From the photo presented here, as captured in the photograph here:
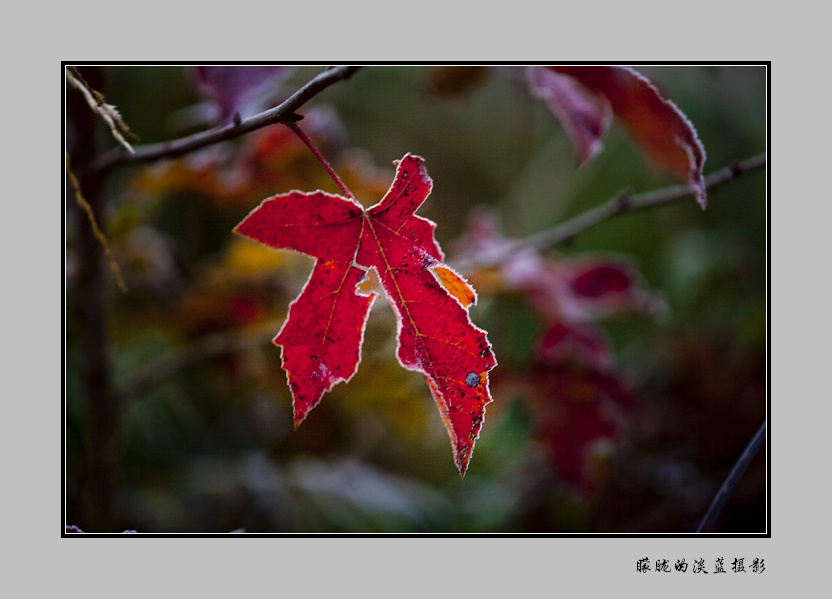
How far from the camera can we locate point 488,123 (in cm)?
125

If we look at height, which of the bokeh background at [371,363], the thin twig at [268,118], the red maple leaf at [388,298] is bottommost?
the bokeh background at [371,363]

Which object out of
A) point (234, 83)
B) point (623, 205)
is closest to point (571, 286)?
point (623, 205)

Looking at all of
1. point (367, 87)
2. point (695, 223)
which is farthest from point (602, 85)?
point (367, 87)

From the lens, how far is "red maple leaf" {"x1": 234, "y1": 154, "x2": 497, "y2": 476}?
33cm

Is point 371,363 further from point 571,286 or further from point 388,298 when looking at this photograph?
point 388,298

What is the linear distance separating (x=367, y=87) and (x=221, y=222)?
17.3 inches

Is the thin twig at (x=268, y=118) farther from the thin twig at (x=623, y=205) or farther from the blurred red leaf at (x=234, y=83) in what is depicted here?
the thin twig at (x=623, y=205)

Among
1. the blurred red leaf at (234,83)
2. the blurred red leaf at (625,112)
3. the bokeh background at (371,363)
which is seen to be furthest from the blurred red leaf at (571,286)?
the blurred red leaf at (234,83)

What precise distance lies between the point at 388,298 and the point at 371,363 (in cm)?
50

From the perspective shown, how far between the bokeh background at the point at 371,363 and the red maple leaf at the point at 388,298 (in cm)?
23

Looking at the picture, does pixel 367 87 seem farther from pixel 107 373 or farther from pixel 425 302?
pixel 425 302

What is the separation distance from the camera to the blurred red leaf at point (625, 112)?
1.28ft

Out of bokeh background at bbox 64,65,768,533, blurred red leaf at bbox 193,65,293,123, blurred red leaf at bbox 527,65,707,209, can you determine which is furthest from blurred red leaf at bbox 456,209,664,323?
blurred red leaf at bbox 193,65,293,123

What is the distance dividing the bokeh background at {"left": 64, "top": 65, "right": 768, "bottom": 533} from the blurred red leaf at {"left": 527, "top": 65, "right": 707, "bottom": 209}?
0.12 metres
